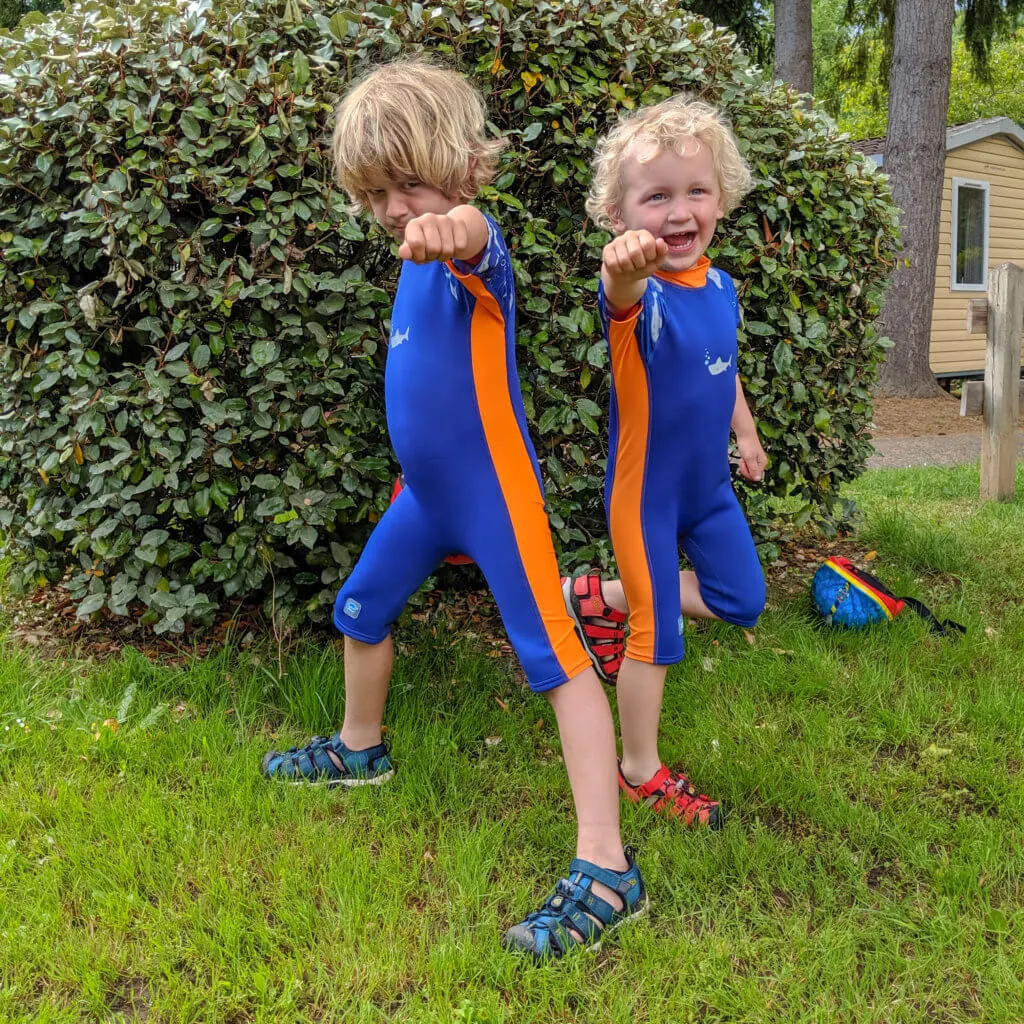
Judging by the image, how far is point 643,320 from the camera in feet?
7.17

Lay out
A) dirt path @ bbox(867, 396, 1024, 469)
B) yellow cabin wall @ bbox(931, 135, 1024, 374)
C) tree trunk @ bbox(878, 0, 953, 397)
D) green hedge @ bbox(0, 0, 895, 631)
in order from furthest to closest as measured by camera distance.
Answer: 1. yellow cabin wall @ bbox(931, 135, 1024, 374)
2. tree trunk @ bbox(878, 0, 953, 397)
3. dirt path @ bbox(867, 396, 1024, 469)
4. green hedge @ bbox(0, 0, 895, 631)

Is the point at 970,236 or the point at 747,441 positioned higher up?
the point at 747,441

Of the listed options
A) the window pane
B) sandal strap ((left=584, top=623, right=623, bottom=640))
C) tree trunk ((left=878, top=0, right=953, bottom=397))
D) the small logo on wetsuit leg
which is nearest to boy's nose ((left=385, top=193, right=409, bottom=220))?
the small logo on wetsuit leg

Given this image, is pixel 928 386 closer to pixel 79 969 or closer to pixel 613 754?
pixel 613 754

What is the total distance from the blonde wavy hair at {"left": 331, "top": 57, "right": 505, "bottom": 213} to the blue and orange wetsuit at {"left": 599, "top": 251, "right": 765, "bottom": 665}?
458 mm

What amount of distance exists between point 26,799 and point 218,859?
66cm

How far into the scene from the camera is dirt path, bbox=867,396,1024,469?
8.09 metres

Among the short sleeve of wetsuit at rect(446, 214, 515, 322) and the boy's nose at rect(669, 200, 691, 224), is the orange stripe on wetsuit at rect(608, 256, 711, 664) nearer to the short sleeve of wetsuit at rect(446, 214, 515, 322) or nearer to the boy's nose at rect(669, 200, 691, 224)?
the boy's nose at rect(669, 200, 691, 224)

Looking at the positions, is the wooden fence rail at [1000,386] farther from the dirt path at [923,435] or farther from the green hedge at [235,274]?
the green hedge at [235,274]

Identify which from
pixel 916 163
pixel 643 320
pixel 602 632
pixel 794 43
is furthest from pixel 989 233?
pixel 643 320

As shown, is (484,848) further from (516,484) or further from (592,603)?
(516,484)

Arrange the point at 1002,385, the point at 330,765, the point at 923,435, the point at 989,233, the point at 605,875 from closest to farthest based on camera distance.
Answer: the point at 605,875, the point at 330,765, the point at 1002,385, the point at 923,435, the point at 989,233

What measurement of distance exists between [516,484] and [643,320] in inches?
19.0

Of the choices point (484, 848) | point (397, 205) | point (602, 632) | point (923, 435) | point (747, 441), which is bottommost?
point (923, 435)
